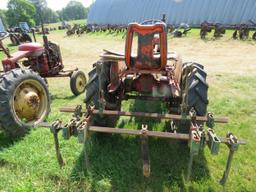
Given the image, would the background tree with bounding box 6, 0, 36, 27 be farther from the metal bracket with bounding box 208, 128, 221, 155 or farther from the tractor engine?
the metal bracket with bounding box 208, 128, 221, 155

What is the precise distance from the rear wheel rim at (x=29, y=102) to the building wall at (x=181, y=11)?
25799 millimetres

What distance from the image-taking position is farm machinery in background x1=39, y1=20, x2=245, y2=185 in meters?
2.87

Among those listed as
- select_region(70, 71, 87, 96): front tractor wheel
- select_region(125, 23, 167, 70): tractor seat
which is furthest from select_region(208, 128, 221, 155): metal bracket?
select_region(70, 71, 87, 96): front tractor wheel

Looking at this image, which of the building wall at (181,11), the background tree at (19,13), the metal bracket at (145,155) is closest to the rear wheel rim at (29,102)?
the metal bracket at (145,155)

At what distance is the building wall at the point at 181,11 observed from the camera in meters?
26.4

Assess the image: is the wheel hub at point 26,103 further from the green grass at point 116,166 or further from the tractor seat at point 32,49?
the tractor seat at point 32,49

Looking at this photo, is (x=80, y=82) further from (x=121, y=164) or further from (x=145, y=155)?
(x=145, y=155)

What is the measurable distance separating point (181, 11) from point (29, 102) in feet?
98.2

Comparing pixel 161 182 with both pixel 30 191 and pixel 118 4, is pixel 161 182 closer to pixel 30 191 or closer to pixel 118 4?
pixel 30 191

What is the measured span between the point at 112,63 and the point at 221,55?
9878 mm

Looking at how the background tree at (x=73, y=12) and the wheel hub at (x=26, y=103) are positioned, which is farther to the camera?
the background tree at (x=73, y=12)

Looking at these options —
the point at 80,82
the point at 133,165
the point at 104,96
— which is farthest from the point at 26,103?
the point at 80,82

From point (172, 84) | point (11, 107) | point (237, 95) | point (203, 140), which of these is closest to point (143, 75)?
point (172, 84)

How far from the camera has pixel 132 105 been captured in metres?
5.49
